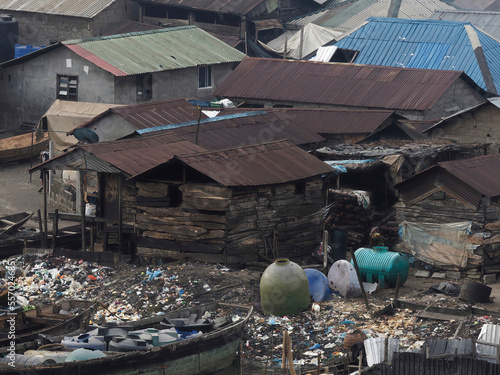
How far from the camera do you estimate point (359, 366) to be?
15.6m

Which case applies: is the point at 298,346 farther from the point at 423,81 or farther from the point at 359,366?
the point at 423,81

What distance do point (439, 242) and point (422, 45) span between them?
1843 cm

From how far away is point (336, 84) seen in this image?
3547cm

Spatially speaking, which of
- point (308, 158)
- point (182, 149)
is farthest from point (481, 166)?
point (182, 149)

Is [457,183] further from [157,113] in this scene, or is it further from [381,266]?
[157,113]

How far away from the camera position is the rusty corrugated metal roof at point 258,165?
2197 centimetres

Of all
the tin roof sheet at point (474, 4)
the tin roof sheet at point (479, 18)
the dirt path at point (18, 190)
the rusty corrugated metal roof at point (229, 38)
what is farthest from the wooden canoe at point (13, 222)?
the tin roof sheet at point (474, 4)

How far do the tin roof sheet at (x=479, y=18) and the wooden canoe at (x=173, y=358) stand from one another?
34023mm

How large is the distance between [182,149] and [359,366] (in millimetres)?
10292

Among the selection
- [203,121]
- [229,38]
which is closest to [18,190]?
[203,121]

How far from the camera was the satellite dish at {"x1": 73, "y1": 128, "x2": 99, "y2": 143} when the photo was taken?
26.8 meters

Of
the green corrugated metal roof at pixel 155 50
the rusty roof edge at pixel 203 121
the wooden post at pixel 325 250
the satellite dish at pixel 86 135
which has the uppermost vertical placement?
the green corrugated metal roof at pixel 155 50

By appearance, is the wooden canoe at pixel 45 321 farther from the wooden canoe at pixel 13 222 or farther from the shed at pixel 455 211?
the shed at pixel 455 211

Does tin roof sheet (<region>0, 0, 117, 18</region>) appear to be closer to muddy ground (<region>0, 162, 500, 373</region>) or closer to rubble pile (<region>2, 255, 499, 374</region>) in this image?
rubble pile (<region>2, 255, 499, 374</region>)
